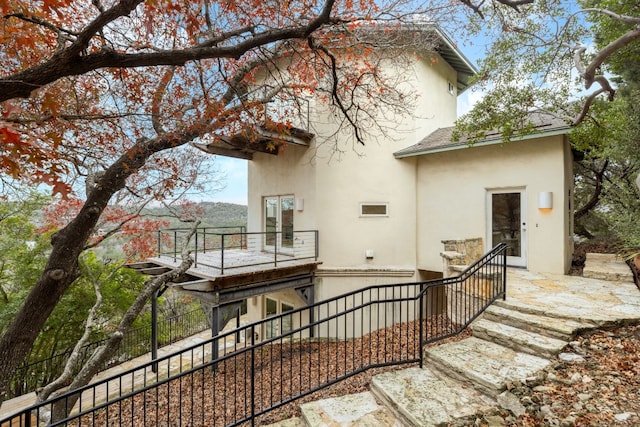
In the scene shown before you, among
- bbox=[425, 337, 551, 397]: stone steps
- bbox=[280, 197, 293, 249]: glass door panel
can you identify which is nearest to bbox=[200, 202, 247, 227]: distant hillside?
bbox=[280, 197, 293, 249]: glass door panel

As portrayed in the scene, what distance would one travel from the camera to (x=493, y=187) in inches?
295

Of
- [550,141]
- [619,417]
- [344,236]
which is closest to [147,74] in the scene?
[344,236]

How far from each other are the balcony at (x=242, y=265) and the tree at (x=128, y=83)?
2.02 meters

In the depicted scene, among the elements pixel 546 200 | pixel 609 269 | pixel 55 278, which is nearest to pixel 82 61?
pixel 55 278

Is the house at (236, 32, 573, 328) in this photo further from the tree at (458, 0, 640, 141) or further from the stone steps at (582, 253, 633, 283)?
the tree at (458, 0, 640, 141)

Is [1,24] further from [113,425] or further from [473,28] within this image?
[473,28]

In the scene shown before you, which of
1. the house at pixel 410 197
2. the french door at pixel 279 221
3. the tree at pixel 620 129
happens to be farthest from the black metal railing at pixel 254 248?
the tree at pixel 620 129

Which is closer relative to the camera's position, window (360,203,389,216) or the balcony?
the balcony

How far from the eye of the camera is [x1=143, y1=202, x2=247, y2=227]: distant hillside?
9000 mm

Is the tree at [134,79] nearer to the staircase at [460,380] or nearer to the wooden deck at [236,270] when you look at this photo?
the wooden deck at [236,270]

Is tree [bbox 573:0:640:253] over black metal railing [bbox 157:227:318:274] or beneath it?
over

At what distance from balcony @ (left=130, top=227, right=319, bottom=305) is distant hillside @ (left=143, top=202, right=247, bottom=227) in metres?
0.58

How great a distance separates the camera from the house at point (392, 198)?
714 cm

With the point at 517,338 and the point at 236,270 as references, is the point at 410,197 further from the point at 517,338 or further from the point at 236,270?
the point at 517,338
